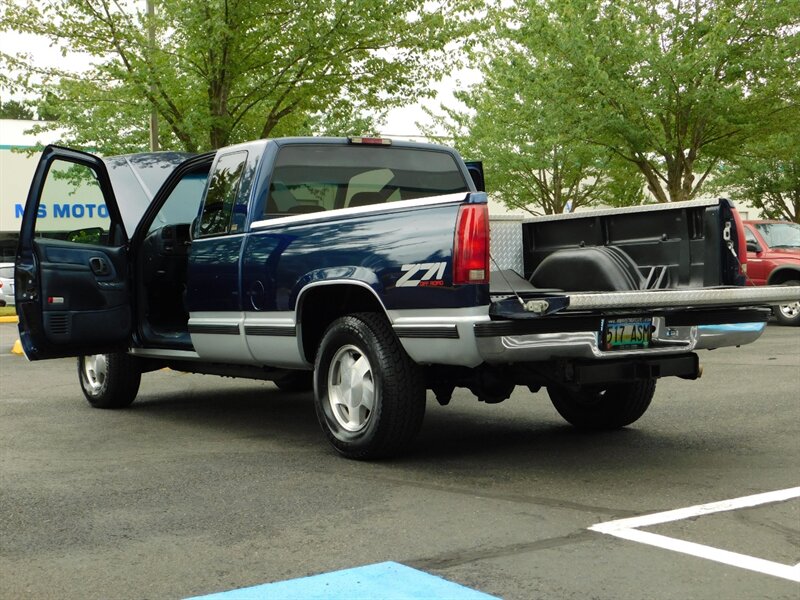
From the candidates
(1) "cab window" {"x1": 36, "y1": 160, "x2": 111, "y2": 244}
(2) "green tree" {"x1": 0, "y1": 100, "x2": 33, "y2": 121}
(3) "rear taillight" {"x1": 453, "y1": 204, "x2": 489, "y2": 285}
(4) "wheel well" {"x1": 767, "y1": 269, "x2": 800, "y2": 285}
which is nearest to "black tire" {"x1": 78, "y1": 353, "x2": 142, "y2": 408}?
(1) "cab window" {"x1": 36, "y1": 160, "x2": 111, "y2": 244}

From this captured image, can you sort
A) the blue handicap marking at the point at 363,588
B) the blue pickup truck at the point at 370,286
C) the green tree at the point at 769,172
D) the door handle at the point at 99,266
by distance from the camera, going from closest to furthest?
1. the blue handicap marking at the point at 363,588
2. the blue pickup truck at the point at 370,286
3. the door handle at the point at 99,266
4. the green tree at the point at 769,172

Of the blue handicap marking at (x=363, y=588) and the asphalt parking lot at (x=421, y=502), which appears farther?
the asphalt parking lot at (x=421, y=502)

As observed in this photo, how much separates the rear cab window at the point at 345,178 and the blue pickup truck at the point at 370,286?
0.04ft

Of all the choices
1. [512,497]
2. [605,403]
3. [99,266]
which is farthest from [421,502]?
[99,266]

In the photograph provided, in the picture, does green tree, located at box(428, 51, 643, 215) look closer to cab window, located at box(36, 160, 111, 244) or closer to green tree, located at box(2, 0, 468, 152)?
green tree, located at box(2, 0, 468, 152)

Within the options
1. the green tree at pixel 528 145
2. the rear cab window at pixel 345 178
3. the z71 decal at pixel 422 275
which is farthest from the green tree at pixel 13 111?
the z71 decal at pixel 422 275

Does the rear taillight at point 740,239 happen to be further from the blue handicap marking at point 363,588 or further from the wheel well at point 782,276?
the wheel well at point 782,276

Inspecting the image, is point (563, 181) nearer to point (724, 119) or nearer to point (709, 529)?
point (724, 119)

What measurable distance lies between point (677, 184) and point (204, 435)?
63.3ft

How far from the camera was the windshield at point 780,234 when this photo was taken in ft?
60.8

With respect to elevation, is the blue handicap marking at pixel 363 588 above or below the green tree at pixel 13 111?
below

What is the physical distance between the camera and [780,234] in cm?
1877

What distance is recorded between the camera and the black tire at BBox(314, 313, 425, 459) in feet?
19.8

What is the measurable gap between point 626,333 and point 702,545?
5.39 feet
